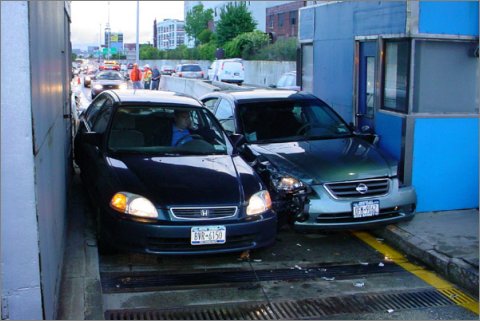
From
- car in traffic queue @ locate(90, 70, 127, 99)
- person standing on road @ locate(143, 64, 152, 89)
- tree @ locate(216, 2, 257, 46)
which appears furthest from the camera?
tree @ locate(216, 2, 257, 46)

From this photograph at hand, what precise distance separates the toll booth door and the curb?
2062 millimetres

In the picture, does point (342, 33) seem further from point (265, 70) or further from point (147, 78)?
point (265, 70)

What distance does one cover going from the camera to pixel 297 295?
5.14 meters

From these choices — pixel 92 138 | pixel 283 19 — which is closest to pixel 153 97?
pixel 92 138

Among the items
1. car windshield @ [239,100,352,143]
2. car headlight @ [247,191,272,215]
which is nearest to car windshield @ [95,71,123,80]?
car windshield @ [239,100,352,143]

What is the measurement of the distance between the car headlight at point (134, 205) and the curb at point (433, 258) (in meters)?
2.80

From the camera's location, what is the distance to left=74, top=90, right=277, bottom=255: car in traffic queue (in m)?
5.20

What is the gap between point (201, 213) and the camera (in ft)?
17.3

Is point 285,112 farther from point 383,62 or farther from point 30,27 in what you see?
point 30,27

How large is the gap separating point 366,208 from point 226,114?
2.68 meters

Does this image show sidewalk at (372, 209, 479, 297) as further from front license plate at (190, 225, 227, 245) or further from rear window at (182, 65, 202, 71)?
rear window at (182, 65, 202, 71)

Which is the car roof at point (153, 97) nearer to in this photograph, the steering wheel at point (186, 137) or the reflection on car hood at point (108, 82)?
the steering wheel at point (186, 137)

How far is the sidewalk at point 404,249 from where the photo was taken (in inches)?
176

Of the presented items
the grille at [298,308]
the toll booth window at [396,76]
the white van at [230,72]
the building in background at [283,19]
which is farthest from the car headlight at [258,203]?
the building in background at [283,19]
